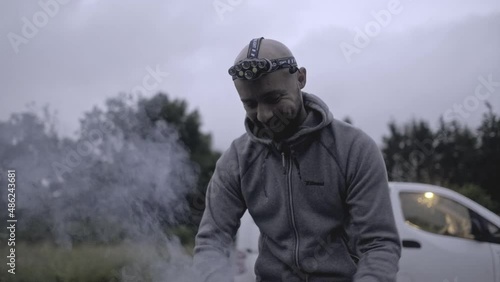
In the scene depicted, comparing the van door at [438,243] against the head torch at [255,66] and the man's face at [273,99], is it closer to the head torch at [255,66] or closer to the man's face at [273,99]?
the man's face at [273,99]

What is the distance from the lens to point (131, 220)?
3646 millimetres

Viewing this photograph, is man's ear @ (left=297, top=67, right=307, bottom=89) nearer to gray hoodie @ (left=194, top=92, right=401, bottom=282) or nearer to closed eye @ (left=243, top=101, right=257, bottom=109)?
gray hoodie @ (left=194, top=92, right=401, bottom=282)

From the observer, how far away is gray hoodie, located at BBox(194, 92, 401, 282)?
2.13 meters

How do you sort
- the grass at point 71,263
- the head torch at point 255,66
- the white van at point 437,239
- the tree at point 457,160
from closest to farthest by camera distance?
the head torch at point 255,66, the grass at point 71,263, the white van at point 437,239, the tree at point 457,160

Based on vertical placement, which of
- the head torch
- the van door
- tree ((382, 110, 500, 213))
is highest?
tree ((382, 110, 500, 213))

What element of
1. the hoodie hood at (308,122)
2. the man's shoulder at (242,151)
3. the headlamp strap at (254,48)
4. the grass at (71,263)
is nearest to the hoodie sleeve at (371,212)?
the hoodie hood at (308,122)

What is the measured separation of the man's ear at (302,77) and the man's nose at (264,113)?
23cm

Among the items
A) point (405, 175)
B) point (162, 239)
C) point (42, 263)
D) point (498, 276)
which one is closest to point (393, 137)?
point (405, 175)

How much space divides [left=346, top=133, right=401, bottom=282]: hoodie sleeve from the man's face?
0.27m

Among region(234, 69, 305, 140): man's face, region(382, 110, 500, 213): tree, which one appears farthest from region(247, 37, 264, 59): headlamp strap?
region(382, 110, 500, 213): tree

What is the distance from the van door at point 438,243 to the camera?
6.30 meters

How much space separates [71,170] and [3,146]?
1.71ft

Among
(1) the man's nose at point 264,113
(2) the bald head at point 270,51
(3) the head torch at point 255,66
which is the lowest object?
(1) the man's nose at point 264,113

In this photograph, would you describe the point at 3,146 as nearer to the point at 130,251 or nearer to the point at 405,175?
the point at 130,251
